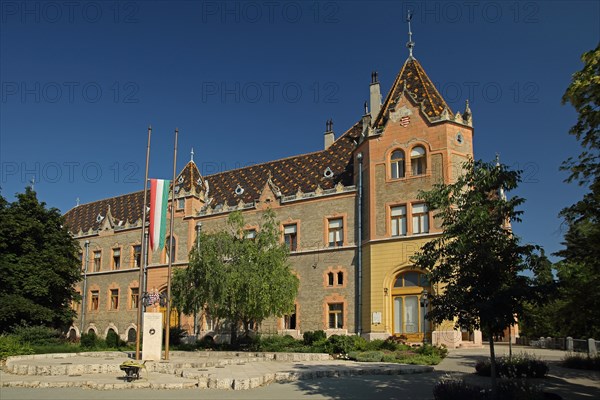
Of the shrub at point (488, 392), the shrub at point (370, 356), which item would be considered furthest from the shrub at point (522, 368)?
the shrub at point (370, 356)

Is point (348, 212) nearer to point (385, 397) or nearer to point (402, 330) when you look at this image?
point (402, 330)

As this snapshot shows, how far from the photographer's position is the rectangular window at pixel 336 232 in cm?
3375

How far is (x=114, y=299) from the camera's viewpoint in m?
45.3

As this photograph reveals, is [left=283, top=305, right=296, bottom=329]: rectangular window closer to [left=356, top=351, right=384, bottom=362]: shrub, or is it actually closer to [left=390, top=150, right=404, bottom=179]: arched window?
[left=390, top=150, right=404, bottom=179]: arched window

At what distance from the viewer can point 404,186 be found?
3102 cm

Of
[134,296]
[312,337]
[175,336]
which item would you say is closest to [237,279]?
[312,337]

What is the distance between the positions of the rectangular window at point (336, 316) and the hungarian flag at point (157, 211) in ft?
38.3

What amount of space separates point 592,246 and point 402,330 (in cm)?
1732

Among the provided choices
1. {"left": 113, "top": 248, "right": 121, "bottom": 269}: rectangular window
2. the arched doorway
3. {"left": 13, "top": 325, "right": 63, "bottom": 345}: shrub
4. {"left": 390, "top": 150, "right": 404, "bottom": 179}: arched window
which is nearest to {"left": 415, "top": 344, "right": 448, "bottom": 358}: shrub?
the arched doorway

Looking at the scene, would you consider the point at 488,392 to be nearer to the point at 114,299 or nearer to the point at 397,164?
the point at 397,164

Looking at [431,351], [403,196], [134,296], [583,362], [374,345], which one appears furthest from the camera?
[134,296]

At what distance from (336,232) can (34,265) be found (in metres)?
20.1

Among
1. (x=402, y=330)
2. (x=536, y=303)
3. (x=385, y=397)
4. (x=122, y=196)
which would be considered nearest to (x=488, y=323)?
(x=536, y=303)

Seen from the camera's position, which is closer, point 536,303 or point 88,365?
point 536,303
